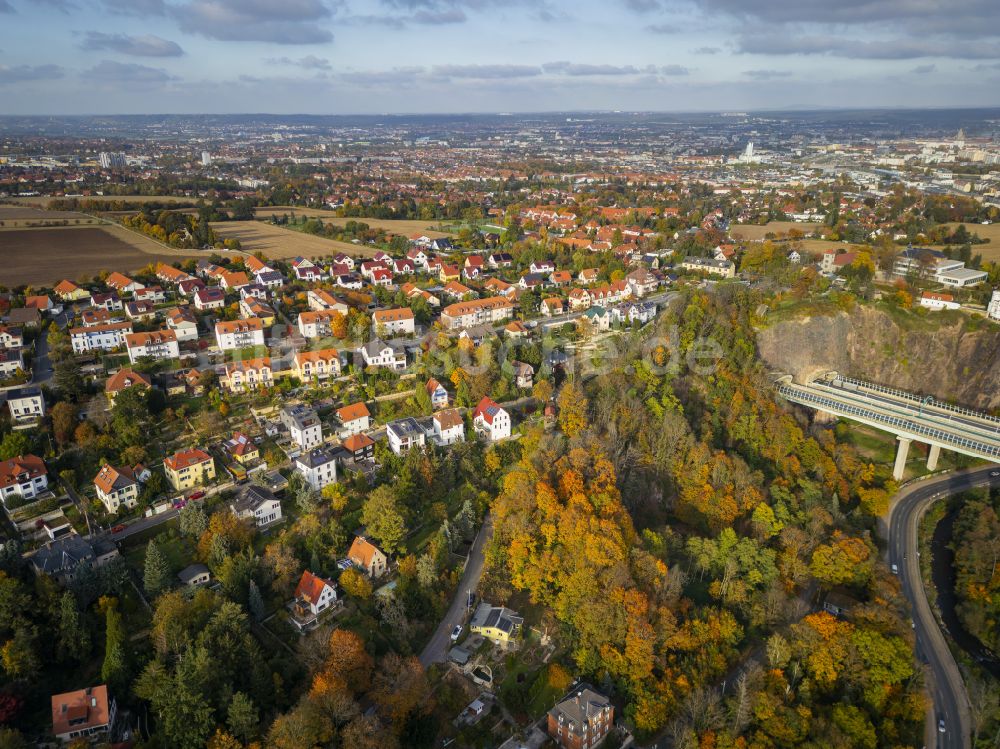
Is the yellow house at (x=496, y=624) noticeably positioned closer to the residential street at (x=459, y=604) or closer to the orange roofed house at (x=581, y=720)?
the residential street at (x=459, y=604)

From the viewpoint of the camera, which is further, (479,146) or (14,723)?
(479,146)

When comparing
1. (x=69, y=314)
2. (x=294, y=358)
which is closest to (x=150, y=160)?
(x=69, y=314)

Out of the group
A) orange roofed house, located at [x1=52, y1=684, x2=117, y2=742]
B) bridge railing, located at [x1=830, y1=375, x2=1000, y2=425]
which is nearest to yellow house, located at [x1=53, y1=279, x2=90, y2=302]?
orange roofed house, located at [x1=52, y1=684, x2=117, y2=742]

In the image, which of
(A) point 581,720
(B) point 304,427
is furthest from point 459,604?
(B) point 304,427

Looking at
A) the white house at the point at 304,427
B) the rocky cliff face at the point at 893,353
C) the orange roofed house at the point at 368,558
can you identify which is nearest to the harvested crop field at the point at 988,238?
the rocky cliff face at the point at 893,353

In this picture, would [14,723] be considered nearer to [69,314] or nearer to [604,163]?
[69,314]

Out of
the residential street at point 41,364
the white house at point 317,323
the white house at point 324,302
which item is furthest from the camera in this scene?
the white house at point 324,302
